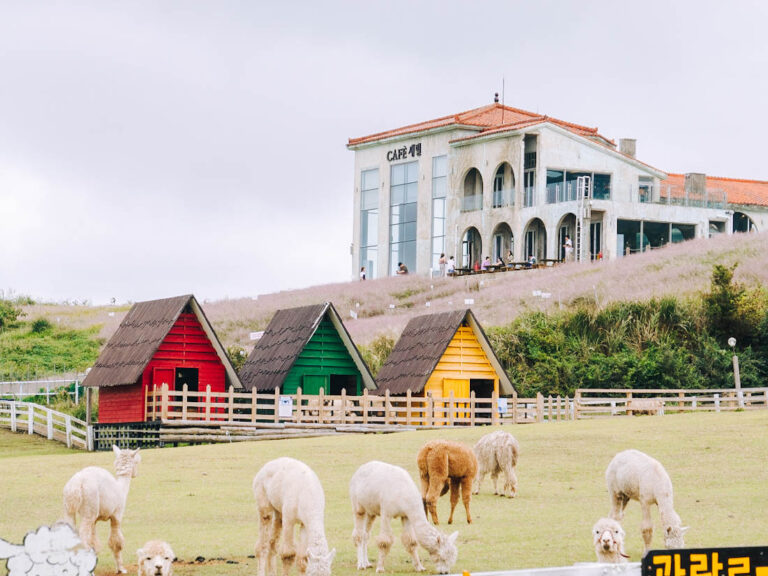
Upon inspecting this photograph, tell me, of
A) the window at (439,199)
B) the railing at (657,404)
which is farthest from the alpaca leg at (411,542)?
the window at (439,199)

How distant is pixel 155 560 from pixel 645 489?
7.15 meters

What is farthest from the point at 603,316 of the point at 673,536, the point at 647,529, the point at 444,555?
the point at 444,555

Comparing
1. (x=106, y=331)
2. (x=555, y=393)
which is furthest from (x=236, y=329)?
(x=555, y=393)

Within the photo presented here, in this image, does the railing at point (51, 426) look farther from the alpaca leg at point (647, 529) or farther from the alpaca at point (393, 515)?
the alpaca leg at point (647, 529)

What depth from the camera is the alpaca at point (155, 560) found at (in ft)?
45.7

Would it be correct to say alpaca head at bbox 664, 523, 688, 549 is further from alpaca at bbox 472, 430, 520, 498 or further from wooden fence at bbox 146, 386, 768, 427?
wooden fence at bbox 146, 386, 768, 427

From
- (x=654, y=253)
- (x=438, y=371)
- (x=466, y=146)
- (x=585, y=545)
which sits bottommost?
(x=585, y=545)

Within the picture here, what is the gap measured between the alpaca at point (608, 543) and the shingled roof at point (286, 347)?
27.6 metres

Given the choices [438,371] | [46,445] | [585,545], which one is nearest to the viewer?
[585,545]

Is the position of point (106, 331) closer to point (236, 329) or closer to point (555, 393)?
point (236, 329)

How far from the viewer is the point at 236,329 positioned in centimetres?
7806

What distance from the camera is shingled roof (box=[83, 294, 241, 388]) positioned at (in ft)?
136

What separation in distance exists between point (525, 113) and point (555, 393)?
42.9 m

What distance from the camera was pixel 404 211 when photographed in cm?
8775
